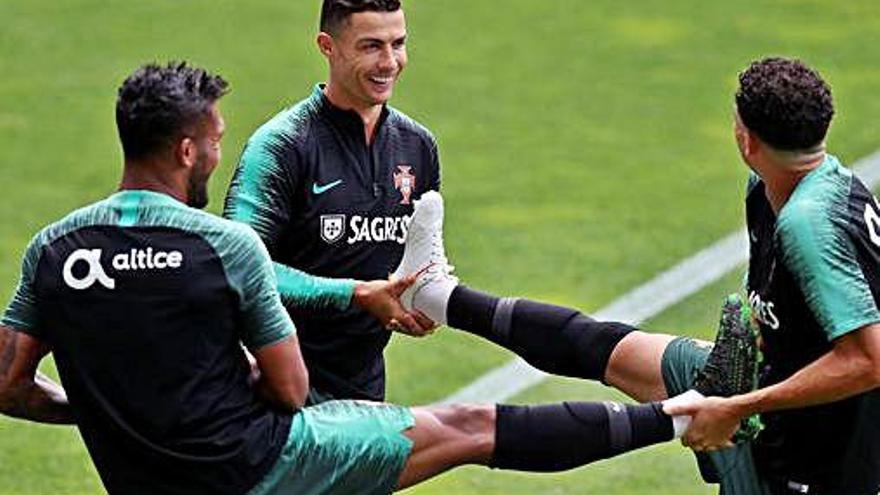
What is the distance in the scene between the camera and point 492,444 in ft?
25.0

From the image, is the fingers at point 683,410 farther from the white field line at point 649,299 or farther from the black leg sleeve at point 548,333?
the white field line at point 649,299

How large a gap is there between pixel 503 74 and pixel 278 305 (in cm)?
932

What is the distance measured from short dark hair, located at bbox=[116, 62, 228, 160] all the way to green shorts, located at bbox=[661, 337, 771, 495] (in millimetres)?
2000

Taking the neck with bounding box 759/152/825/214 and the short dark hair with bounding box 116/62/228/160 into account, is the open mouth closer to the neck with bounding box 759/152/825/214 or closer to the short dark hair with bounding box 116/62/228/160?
the short dark hair with bounding box 116/62/228/160

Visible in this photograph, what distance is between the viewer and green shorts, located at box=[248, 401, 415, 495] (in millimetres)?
7398

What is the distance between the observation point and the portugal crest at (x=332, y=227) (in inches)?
330

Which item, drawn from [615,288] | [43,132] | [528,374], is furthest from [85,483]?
[43,132]

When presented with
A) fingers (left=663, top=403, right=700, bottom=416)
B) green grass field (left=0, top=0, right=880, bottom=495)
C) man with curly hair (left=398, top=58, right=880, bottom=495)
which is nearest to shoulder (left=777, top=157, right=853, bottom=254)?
man with curly hair (left=398, top=58, right=880, bottom=495)

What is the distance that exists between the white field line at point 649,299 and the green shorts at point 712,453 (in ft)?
11.3

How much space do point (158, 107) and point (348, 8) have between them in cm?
150

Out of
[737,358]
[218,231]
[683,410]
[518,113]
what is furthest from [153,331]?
[518,113]

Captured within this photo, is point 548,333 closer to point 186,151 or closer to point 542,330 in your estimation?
point 542,330

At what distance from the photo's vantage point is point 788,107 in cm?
759

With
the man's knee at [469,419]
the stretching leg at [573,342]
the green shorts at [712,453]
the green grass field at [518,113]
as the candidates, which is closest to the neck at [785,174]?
the green shorts at [712,453]
